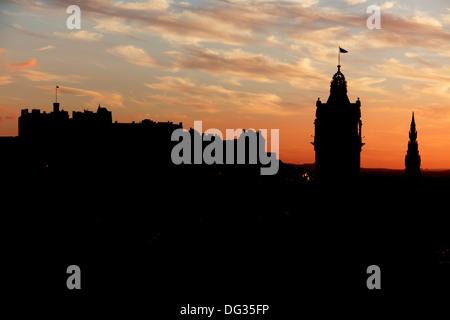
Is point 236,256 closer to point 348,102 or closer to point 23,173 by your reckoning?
point 23,173

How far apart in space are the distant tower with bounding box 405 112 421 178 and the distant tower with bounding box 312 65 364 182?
68.4 ft

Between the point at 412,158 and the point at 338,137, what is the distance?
93.0 feet

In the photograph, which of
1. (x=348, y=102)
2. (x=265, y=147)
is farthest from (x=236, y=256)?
(x=265, y=147)

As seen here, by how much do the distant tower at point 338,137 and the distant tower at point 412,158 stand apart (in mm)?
20836

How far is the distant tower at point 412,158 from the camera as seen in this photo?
5305 inches

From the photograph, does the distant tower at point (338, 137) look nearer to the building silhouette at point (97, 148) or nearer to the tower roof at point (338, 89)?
the tower roof at point (338, 89)

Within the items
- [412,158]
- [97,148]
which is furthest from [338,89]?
[97,148]

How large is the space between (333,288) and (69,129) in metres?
64.9

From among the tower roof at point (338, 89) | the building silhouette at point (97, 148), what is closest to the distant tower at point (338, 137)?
the tower roof at point (338, 89)

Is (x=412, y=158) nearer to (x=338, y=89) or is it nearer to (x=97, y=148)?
(x=338, y=89)

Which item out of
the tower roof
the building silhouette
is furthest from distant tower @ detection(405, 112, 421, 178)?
the building silhouette

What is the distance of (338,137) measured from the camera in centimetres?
11506

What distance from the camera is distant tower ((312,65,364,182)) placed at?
11256 cm
